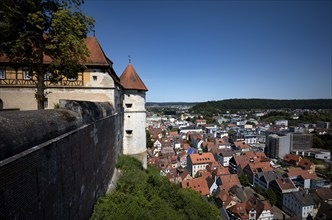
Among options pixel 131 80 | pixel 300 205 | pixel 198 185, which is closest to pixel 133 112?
pixel 131 80

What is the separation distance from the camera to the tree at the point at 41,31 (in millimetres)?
6625

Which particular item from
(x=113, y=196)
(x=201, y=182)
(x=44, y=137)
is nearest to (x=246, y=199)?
(x=201, y=182)

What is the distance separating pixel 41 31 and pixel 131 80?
9983 mm

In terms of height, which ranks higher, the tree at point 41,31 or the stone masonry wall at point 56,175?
the tree at point 41,31

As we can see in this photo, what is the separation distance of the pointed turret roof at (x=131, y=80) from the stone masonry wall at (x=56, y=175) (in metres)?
9.30

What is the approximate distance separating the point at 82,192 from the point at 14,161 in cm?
368

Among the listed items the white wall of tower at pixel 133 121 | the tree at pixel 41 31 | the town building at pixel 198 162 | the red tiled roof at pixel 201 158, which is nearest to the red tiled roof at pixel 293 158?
the town building at pixel 198 162

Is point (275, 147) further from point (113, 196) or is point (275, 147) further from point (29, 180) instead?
point (29, 180)

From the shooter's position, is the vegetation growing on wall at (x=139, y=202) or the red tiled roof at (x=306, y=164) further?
the red tiled roof at (x=306, y=164)

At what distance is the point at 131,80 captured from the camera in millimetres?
17250

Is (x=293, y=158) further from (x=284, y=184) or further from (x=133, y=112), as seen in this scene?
(x=133, y=112)

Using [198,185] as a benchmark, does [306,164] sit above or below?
below

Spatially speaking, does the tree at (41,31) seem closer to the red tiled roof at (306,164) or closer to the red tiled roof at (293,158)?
the red tiled roof at (306,164)

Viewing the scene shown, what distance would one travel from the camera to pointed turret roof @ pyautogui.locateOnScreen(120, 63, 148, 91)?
17.1 metres
